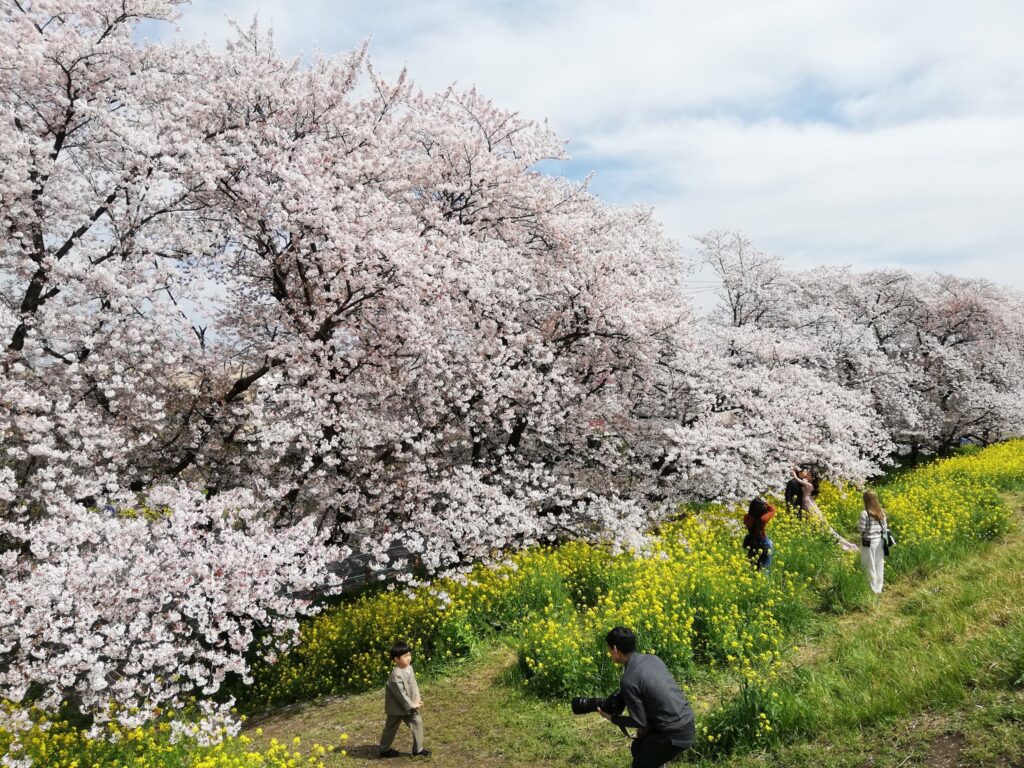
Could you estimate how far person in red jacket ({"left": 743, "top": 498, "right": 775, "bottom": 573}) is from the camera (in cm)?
1048

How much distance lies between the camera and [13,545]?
9695mm

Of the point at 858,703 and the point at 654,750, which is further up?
the point at 654,750

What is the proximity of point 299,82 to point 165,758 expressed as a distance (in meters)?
11.2

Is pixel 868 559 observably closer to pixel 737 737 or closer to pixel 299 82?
pixel 737 737

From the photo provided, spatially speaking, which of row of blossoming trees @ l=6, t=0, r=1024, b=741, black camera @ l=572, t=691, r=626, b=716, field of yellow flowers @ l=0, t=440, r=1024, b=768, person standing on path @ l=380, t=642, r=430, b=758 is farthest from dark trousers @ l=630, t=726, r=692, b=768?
row of blossoming trees @ l=6, t=0, r=1024, b=741

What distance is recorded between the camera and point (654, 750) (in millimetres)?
5270

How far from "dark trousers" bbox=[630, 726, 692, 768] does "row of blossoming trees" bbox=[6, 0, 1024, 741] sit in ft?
17.2

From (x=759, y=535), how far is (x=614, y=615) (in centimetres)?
300

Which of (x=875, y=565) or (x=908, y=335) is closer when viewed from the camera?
(x=875, y=565)

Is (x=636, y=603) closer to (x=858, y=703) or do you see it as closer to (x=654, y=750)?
(x=858, y=703)

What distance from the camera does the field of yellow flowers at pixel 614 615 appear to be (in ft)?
25.3

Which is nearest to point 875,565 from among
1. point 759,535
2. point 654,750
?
point 759,535

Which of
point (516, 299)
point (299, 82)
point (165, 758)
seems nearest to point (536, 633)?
point (165, 758)

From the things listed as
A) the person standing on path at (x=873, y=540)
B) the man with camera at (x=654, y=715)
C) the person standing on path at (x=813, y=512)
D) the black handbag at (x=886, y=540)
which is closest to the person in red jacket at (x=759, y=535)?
the person standing on path at (x=873, y=540)
